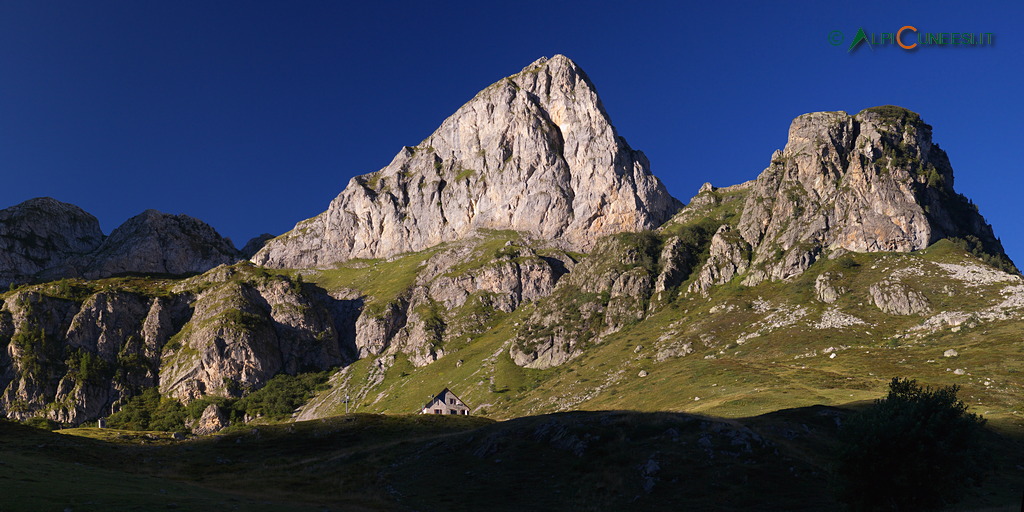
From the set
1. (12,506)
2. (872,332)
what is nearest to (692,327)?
(872,332)

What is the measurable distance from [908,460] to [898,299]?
144798 millimetres

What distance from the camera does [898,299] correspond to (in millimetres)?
157125

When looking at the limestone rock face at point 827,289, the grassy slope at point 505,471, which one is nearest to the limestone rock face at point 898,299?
the limestone rock face at point 827,289

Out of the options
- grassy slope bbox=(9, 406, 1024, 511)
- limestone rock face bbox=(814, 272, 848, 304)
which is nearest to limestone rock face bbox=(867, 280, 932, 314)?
limestone rock face bbox=(814, 272, 848, 304)

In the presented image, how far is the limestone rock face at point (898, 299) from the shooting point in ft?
502

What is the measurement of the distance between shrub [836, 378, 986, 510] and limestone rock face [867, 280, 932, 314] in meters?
138

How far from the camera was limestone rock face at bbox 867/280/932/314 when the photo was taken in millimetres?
153125

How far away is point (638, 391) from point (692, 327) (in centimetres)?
5812

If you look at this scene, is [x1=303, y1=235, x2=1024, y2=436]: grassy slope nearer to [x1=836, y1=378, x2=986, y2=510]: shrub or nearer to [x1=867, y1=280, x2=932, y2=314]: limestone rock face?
[x1=867, y1=280, x2=932, y2=314]: limestone rock face

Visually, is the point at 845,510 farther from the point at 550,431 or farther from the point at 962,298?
the point at 962,298

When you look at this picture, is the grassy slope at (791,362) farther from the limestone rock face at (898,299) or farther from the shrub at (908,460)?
the shrub at (908,460)

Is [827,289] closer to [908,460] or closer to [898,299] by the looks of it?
[898,299]

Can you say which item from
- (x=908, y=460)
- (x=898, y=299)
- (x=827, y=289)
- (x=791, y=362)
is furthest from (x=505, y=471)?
(x=827, y=289)

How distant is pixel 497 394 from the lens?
189375 mm
